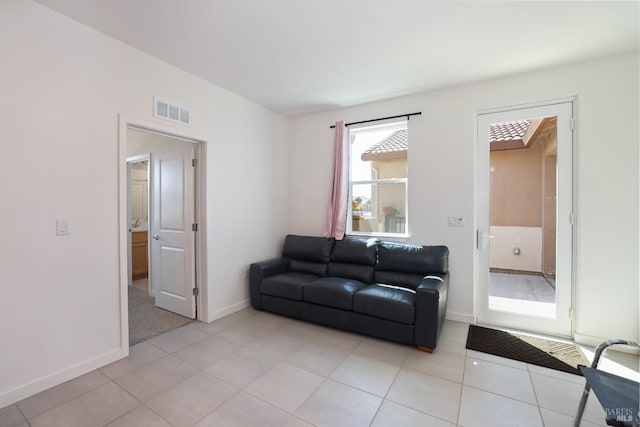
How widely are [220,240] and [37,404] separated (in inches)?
75.3

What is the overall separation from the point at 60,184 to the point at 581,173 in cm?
454

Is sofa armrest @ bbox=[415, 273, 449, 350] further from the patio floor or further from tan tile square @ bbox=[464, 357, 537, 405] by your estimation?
the patio floor

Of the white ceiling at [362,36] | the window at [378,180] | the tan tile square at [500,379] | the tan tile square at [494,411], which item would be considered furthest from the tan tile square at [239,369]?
the white ceiling at [362,36]

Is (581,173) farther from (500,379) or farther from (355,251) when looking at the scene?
(355,251)

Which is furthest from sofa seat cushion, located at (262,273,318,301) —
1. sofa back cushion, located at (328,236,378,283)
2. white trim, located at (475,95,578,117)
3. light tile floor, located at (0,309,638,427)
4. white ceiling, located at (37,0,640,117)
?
white trim, located at (475,95,578,117)

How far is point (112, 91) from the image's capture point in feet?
7.82

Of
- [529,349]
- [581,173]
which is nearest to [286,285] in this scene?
[529,349]

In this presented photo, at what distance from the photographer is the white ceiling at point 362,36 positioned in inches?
79.1

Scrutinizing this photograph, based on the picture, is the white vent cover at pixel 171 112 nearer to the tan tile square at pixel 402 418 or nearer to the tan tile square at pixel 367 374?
the tan tile square at pixel 367 374

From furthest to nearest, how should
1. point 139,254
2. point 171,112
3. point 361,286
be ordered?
point 139,254 < point 361,286 < point 171,112

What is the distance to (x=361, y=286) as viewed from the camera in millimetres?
3139

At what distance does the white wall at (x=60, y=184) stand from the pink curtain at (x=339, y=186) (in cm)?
201

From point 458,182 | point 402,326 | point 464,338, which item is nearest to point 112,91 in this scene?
point 402,326

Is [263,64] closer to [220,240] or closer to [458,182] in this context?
[220,240]
